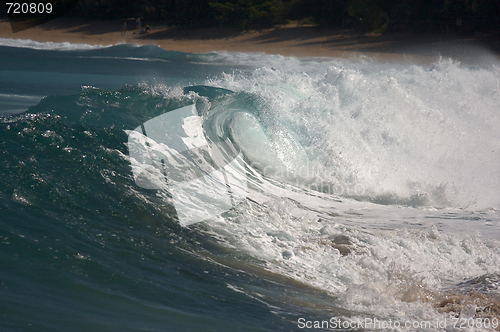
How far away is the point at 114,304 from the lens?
2.88m

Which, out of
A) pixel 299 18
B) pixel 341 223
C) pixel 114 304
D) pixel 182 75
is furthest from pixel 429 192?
pixel 299 18

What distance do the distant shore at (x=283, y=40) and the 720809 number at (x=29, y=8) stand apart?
6.99ft

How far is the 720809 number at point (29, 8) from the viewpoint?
36.4 m

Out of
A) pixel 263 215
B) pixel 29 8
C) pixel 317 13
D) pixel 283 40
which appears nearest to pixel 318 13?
pixel 317 13

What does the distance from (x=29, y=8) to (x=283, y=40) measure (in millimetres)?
25869

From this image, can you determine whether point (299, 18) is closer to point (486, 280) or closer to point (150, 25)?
point (150, 25)

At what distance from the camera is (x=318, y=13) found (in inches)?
1059

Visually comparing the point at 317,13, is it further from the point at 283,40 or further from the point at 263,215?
the point at 263,215

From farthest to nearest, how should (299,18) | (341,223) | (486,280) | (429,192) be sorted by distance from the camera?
(299,18) → (429,192) → (341,223) → (486,280)

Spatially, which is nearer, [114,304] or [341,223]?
[114,304]

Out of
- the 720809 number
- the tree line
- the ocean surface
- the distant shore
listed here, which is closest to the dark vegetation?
the tree line

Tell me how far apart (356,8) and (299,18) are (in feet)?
13.5

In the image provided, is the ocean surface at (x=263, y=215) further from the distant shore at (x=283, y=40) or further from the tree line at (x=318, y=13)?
the tree line at (x=318, y=13)

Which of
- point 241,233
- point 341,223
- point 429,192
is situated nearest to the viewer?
point 241,233
